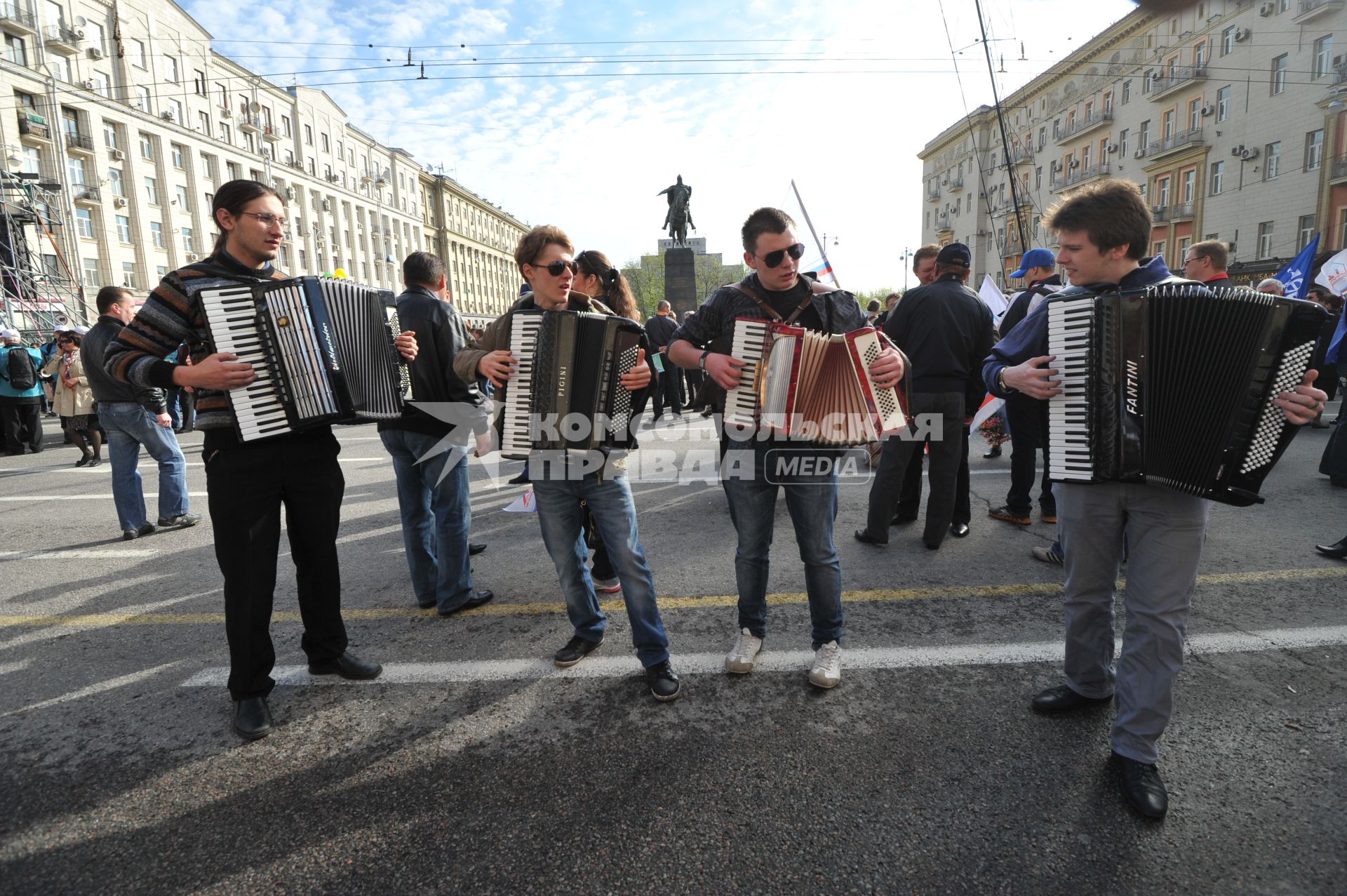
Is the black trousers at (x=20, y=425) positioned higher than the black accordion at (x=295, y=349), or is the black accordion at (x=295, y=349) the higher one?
the black accordion at (x=295, y=349)

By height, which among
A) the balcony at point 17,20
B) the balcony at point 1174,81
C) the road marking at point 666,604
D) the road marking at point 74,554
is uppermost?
the balcony at point 17,20

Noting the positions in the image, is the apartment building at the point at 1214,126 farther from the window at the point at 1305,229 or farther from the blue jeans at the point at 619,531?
the blue jeans at the point at 619,531

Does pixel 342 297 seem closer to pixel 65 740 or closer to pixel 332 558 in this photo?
pixel 332 558

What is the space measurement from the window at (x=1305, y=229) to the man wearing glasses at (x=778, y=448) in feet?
118

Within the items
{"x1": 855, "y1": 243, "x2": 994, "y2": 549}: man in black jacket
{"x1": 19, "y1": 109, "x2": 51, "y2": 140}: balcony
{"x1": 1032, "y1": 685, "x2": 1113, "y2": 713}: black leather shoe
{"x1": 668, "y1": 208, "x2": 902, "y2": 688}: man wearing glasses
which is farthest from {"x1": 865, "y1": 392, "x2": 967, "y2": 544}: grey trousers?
{"x1": 19, "y1": 109, "x2": 51, "y2": 140}: balcony

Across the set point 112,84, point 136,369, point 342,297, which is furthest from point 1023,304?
point 112,84

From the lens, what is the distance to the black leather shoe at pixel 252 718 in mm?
2809

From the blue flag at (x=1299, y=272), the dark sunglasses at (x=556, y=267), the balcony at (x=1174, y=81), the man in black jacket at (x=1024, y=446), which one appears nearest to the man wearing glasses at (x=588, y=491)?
the dark sunglasses at (x=556, y=267)

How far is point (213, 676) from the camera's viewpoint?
3.34m

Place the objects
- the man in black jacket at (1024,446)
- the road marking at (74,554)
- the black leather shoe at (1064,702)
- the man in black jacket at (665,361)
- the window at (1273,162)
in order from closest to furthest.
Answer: the black leather shoe at (1064,702)
the man in black jacket at (1024,446)
the road marking at (74,554)
the man in black jacket at (665,361)
the window at (1273,162)

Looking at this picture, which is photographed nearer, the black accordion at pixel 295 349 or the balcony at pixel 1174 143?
the black accordion at pixel 295 349

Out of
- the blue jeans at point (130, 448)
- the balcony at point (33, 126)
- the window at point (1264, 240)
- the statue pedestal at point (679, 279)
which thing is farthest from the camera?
the balcony at point (33, 126)

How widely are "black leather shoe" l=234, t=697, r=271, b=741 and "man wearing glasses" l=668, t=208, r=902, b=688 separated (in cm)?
197

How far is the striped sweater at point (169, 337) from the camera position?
2727 mm
